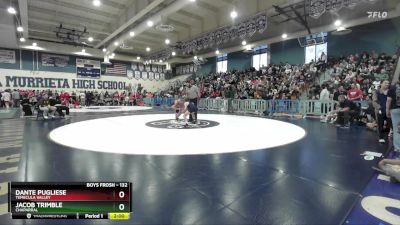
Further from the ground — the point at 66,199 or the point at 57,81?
the point at 57,81

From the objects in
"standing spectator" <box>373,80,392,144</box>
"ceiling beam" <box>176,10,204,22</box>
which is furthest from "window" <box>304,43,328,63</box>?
"standing spectator" <box>373,80,392,144</box>

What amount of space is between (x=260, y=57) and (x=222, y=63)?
4628 millimetres

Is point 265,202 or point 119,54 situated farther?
point 119,54

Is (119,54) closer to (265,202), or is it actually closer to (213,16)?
(213,16)

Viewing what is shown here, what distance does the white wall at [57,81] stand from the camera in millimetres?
19281

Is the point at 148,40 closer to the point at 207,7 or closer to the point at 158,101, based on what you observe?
the point at 158,101

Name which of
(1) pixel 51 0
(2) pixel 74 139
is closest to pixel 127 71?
(1) pixel 51 0

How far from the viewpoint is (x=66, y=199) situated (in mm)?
1633

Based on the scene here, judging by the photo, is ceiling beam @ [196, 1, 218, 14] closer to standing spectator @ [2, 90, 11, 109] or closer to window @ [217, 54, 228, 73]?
window @ [217, 54, 228, 73]

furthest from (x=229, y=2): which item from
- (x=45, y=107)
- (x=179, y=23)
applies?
(x=45, y=107)

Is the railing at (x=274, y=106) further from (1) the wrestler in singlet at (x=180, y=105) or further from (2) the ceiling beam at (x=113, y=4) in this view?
(2) the ceiling beam at (x=113, y=4)

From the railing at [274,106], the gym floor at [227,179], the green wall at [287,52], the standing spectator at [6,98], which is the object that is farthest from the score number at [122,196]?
the standing spectator at [6,98]

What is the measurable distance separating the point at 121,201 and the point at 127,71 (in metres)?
26.0

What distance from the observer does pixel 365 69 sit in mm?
11414
